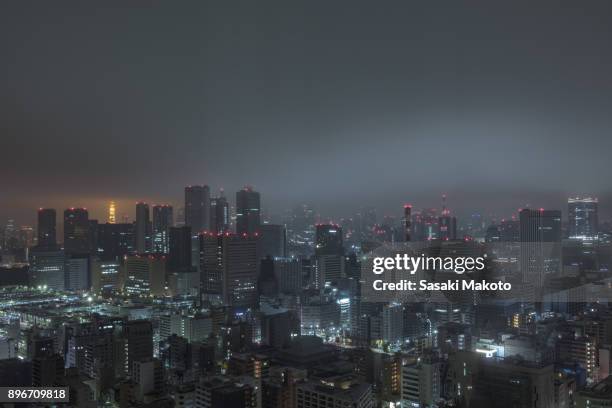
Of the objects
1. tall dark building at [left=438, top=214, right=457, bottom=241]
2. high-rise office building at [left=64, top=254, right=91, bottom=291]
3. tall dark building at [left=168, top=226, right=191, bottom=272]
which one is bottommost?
high-rise office building at [left=64, top=254, right=91, bottom=291]

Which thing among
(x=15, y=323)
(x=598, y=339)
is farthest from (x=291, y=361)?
(x=15, y=323)

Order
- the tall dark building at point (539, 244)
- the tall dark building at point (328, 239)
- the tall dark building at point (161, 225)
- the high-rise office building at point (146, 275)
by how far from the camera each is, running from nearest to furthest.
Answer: the tall dark building at point (539, 244) → the high-rise office building at point (146, 275) → the tall dark building at point (328, 239) → the tall dark building at point (161, 225)

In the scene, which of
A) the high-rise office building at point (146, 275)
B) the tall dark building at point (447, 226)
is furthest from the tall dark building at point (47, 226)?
the tall dark building at point (447, 226)

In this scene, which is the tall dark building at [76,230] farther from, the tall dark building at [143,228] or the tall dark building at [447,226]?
the tall dark building at [447,226]

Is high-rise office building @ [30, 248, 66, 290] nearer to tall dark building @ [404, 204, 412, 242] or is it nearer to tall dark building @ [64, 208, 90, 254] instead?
tall dark building @ [64, 208, 90, 254]

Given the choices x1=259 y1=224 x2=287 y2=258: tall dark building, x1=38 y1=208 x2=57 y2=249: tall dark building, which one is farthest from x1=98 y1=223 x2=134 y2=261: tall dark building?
x1=259 y1=224 x2=287 y2=258: tall dark building
